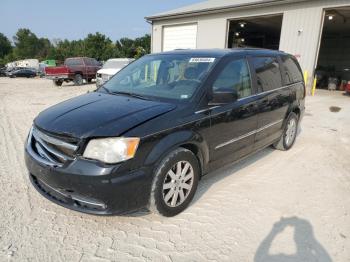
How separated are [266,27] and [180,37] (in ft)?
21.1

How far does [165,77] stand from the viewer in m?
3.68

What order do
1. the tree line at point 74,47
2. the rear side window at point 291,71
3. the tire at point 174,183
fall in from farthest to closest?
the tree line at point 74,47, the rear side window at point 291,71, the tire at point 174,183

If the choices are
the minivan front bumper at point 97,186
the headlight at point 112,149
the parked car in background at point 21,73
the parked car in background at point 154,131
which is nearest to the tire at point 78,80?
the parked car in background at point 154,131

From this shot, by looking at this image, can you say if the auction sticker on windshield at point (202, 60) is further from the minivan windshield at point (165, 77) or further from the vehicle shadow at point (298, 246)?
the vehicle shadow at point (298, 246)

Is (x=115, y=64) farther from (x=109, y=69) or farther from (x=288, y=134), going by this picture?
(x=288, y=134)

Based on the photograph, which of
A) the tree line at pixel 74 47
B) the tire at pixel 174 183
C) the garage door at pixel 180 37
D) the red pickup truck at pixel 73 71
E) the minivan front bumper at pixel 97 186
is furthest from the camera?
the tree line at pixel 74 47

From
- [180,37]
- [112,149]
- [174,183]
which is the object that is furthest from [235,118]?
[180,37]

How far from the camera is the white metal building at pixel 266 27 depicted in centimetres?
1272

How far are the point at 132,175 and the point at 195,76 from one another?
1.49 meters

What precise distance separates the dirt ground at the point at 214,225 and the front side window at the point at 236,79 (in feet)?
4.04

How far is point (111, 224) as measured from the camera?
2.95 metres

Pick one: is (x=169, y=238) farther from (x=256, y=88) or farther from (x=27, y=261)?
(x=256, y=88)

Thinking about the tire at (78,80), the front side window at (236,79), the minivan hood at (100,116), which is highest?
the front side window at (236,79)

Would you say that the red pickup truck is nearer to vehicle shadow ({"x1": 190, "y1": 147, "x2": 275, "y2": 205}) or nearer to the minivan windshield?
the minivan windshield
